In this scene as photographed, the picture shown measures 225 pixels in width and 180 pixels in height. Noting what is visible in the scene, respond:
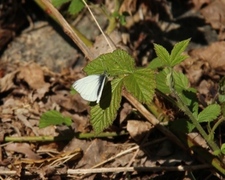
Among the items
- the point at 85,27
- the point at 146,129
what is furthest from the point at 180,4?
the point at 146,129

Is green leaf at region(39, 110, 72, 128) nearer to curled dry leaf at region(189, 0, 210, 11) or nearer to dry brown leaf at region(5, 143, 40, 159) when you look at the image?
dry brown leaf at region(5, 143, 40, 159)

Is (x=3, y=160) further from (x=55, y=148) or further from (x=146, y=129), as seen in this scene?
(x=146, y=129)

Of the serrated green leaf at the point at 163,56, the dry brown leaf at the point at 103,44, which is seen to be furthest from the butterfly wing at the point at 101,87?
the dry brown leaf at the point at 103,44

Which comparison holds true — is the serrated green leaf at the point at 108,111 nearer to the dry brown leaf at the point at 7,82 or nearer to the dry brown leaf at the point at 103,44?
the dry brown leaf at the point at 103,44

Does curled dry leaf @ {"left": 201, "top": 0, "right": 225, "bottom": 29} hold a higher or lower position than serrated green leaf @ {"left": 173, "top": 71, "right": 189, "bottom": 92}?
lower

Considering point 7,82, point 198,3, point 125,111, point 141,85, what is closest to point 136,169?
point 125,111

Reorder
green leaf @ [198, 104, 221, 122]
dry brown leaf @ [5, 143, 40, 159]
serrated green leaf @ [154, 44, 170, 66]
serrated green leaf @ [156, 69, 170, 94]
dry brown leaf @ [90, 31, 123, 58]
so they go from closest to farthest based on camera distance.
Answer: serrated green leaf @ [154, 44, 170, 66]
green leaf @ [198, 104, 221, 122]
serrated green leaf @ [156, 69, 170, 94]
dry brown leaf @ [5, 143, 40, 159]
dry brown leaf @ [90, 31, 123, 58]

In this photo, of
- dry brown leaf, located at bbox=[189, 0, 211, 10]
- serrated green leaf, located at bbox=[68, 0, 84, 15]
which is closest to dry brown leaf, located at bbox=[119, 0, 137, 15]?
dry brown leaf, located at bbox=[189, 0, 211, 10]
